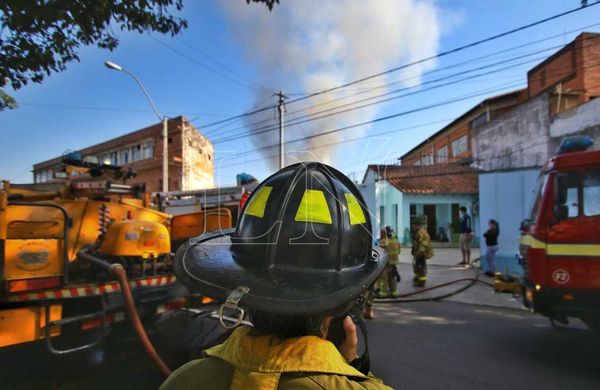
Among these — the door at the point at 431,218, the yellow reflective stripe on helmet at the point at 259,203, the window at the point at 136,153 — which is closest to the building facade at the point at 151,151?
the window at the point at 136,153

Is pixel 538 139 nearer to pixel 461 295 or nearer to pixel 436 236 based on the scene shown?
pixel 436 236

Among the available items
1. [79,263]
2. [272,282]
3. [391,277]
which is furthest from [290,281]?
[391,277]

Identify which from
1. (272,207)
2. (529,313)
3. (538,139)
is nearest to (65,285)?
(272,207)

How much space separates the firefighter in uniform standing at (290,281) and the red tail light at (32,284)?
3270 mm

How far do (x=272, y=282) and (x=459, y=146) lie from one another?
106 feet

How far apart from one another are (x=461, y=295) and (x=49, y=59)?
8.40 m

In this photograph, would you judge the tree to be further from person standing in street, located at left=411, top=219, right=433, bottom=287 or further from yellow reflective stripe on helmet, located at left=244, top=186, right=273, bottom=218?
person standing in street, located at left=411, top=219, right=433, bottom=287

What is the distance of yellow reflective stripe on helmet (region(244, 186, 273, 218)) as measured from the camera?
107 centimetres

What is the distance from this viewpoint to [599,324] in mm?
4137

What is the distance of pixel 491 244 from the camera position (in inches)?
402

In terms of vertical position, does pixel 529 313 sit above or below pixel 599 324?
below

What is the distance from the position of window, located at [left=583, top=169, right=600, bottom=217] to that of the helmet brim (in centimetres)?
458

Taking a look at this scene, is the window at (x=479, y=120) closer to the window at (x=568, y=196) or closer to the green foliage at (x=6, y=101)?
the window at (x=568, y=196)

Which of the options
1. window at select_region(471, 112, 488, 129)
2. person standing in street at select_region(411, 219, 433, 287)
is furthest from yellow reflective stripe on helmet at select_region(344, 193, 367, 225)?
window at select_region(471, 112, 488, 129)
